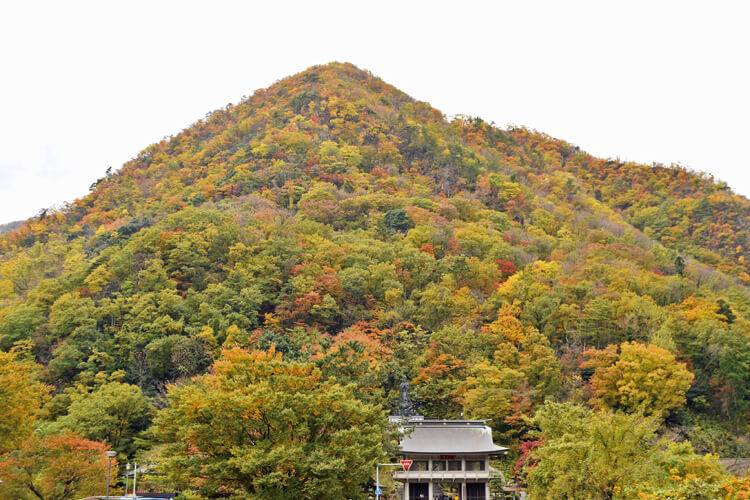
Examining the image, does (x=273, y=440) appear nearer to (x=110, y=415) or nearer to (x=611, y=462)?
(x=611, y=462)

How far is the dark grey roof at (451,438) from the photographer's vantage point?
3164cm

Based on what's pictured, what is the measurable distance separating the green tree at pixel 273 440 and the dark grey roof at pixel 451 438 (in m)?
10.1

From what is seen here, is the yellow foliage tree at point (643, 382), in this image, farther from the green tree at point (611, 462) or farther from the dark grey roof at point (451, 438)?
the green tree at point (611, 462)

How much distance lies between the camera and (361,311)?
46.4 m

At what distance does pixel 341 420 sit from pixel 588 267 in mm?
32733

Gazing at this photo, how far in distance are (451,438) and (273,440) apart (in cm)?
1420

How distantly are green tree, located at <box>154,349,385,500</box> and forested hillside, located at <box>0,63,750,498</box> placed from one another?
0.11m

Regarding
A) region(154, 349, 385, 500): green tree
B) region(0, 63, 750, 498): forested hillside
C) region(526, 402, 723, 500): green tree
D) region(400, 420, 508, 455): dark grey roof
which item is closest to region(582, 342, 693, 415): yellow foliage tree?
region(0, 63, 750, 498): forested hillside

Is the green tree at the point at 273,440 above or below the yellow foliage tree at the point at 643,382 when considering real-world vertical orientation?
below

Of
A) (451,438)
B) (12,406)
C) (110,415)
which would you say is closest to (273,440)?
(12,406)

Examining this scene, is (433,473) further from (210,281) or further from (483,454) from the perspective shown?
(210,281)

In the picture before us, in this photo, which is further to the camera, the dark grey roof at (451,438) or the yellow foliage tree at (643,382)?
the yellow foliage tree at (643,382)

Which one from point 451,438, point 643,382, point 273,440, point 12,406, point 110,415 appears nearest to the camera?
point 273,440

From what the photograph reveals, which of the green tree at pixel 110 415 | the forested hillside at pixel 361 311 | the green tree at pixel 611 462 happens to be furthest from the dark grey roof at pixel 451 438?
the green tree at pixel 110 415
